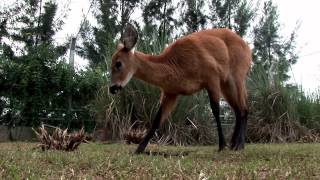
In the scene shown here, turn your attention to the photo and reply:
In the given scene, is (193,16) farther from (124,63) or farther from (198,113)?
(124,63)

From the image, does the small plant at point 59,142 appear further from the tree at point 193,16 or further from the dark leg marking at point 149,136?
the tree at point 193,16

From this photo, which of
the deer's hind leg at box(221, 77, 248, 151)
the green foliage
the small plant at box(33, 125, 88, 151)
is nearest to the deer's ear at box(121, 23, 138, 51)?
the small plant at box(33, 125, 88, 151)

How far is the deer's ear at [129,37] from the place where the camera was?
22.2 ft

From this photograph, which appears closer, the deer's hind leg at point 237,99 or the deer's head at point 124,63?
the deer's head at point 124,63

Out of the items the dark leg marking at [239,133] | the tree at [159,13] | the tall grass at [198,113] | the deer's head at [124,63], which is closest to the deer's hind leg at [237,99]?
the dark leg marking at [239,133]

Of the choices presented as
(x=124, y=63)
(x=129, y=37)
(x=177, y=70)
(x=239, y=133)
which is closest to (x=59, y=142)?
(x=124, y=63)

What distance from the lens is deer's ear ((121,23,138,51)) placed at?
6781mm

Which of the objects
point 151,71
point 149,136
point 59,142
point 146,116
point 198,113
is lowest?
point 59,142

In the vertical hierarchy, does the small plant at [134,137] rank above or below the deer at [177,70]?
below

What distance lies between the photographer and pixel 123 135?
988 centimetres

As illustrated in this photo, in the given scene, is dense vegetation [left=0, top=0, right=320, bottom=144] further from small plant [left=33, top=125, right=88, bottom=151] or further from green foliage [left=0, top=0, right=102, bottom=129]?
small plant [left=33, top=125, right=88, bottom=151]

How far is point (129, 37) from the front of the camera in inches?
270

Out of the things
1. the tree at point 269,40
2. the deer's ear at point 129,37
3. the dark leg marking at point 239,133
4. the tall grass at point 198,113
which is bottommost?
the dark leg marking at point 239,133

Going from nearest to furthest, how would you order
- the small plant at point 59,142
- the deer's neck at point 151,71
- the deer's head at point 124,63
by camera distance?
the small plant at point 59,142 < the deer's head at point 124,63 < the deer's neck at point 151,71
